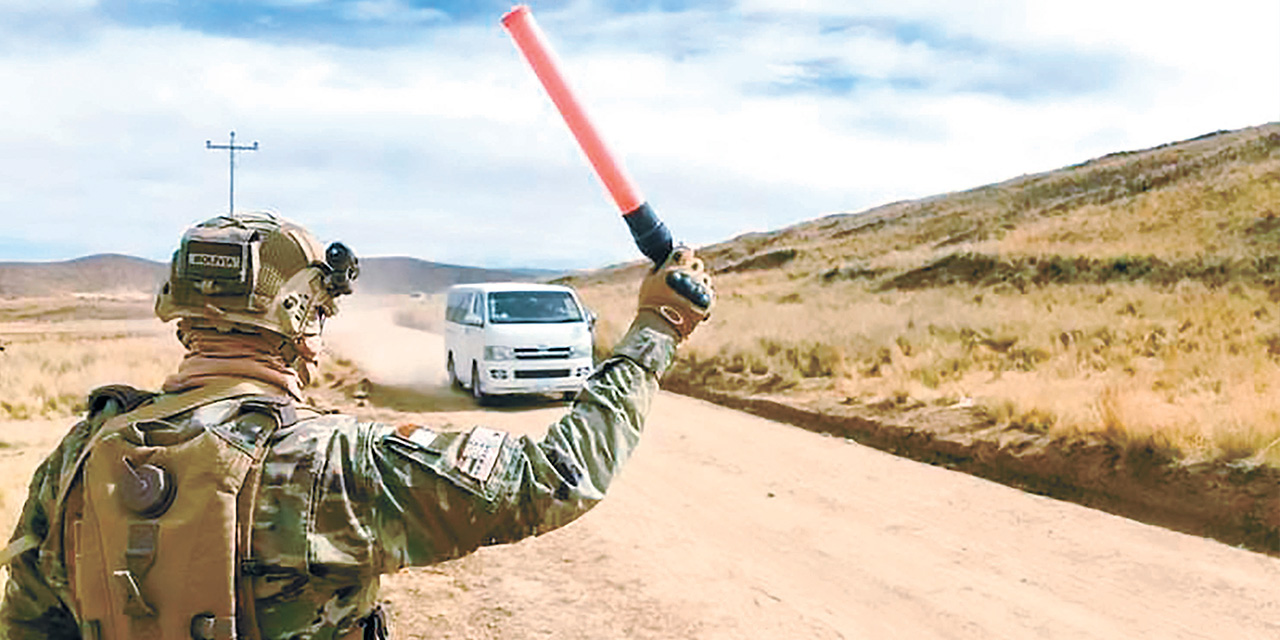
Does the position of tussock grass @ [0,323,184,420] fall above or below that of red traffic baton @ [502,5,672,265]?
below

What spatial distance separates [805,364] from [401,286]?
574 inches

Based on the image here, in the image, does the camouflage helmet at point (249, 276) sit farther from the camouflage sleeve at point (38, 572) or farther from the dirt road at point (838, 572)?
the dirt road at point (838, 572)

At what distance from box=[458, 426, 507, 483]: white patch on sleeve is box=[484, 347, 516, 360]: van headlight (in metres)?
14.4

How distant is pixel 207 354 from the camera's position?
96.0 inches

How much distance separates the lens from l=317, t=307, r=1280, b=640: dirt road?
692 cm

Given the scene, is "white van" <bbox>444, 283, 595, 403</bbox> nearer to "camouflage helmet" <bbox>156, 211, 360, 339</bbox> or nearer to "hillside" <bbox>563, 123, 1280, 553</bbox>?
"hillside" <bbox>563, 123, 1280, 553</bbox>

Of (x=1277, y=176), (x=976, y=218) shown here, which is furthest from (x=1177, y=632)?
(x=976, y=218)

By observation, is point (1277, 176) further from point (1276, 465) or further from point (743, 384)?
point (1276, 465)

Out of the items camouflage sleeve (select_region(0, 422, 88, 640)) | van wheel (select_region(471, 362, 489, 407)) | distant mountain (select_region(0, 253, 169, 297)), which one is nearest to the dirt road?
camouflage sleeve (select_region(0, 422, 88, 640))

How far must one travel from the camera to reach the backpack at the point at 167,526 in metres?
2.16

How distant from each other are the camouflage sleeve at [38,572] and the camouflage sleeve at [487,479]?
0.70 m

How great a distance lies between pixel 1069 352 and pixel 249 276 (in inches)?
757

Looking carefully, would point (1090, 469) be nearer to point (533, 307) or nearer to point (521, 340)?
point (521, 340)

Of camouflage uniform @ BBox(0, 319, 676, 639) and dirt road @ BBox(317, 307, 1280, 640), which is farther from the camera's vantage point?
dirt road @ BBox(317, 307, 1280, 640)
